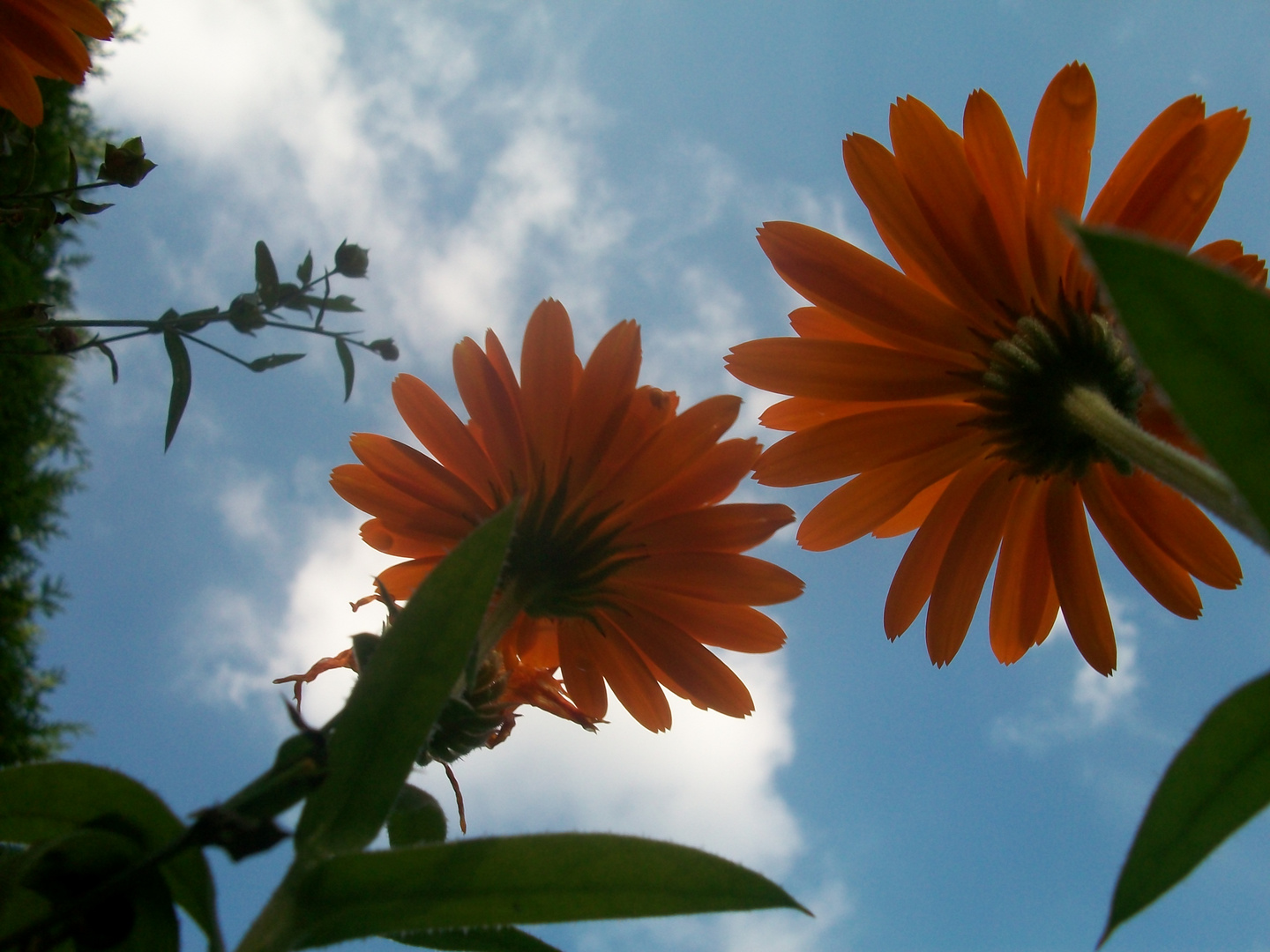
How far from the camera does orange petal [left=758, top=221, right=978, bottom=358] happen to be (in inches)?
54.1

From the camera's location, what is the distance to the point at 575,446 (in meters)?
1.31

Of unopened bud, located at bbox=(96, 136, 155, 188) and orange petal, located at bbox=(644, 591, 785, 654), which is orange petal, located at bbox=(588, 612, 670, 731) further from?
unopened bud, located at bbox=(96, 136, 155, 188)

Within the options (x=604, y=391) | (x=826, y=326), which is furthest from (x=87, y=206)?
(x=826, y=326)

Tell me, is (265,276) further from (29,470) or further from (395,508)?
(29,470)

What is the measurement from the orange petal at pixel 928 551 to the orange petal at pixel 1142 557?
20 cm

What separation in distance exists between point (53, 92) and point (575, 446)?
9012 millimetres

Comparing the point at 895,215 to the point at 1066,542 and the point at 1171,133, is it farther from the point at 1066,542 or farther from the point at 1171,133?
the point at 1066,542

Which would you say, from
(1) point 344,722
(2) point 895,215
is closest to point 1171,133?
(2) point 895,215

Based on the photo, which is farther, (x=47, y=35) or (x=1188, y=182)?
(x=47, y=35)

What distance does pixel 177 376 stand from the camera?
4.77 feet

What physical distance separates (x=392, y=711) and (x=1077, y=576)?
1337 mm

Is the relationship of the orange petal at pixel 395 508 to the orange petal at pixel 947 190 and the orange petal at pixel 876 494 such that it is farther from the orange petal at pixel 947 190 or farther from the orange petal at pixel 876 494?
the orange petal at pixel 947 190

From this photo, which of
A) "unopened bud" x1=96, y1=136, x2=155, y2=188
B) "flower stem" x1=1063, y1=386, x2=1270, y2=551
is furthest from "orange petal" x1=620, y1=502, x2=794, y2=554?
"unopened bud" x1=96, y1=136, x2=155, y2=188

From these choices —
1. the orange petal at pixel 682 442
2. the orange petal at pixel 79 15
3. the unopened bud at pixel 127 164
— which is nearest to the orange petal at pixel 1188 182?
the orange petal at pixel 682 442
